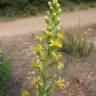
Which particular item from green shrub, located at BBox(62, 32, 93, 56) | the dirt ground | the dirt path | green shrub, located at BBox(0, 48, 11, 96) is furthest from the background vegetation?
green shrub, located at BBox(0, 48, 11, 96)

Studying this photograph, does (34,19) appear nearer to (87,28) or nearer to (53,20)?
(87,28)

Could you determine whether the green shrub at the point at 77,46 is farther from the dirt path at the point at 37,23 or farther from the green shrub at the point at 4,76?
the dirt path at the point at 37,23

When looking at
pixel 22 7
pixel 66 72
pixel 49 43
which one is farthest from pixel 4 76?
pixel 22 7

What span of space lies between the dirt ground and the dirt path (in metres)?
1.55

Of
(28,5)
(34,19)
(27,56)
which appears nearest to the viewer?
(27,56)

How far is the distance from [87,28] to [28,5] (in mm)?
3137

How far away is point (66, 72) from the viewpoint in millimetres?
7406

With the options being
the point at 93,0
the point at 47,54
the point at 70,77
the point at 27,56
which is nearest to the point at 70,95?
the point at 70,77

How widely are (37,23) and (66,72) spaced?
378cm

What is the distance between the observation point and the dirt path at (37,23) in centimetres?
1017

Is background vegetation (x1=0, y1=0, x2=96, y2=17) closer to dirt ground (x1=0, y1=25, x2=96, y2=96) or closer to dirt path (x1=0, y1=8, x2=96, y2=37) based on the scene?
dirt path (x1=0, y1=8, x2=96, y2=37)

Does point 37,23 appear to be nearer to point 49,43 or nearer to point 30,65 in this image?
point 30,65

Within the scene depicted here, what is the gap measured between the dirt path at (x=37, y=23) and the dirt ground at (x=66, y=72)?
1.55 meters

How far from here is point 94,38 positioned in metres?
8.97
